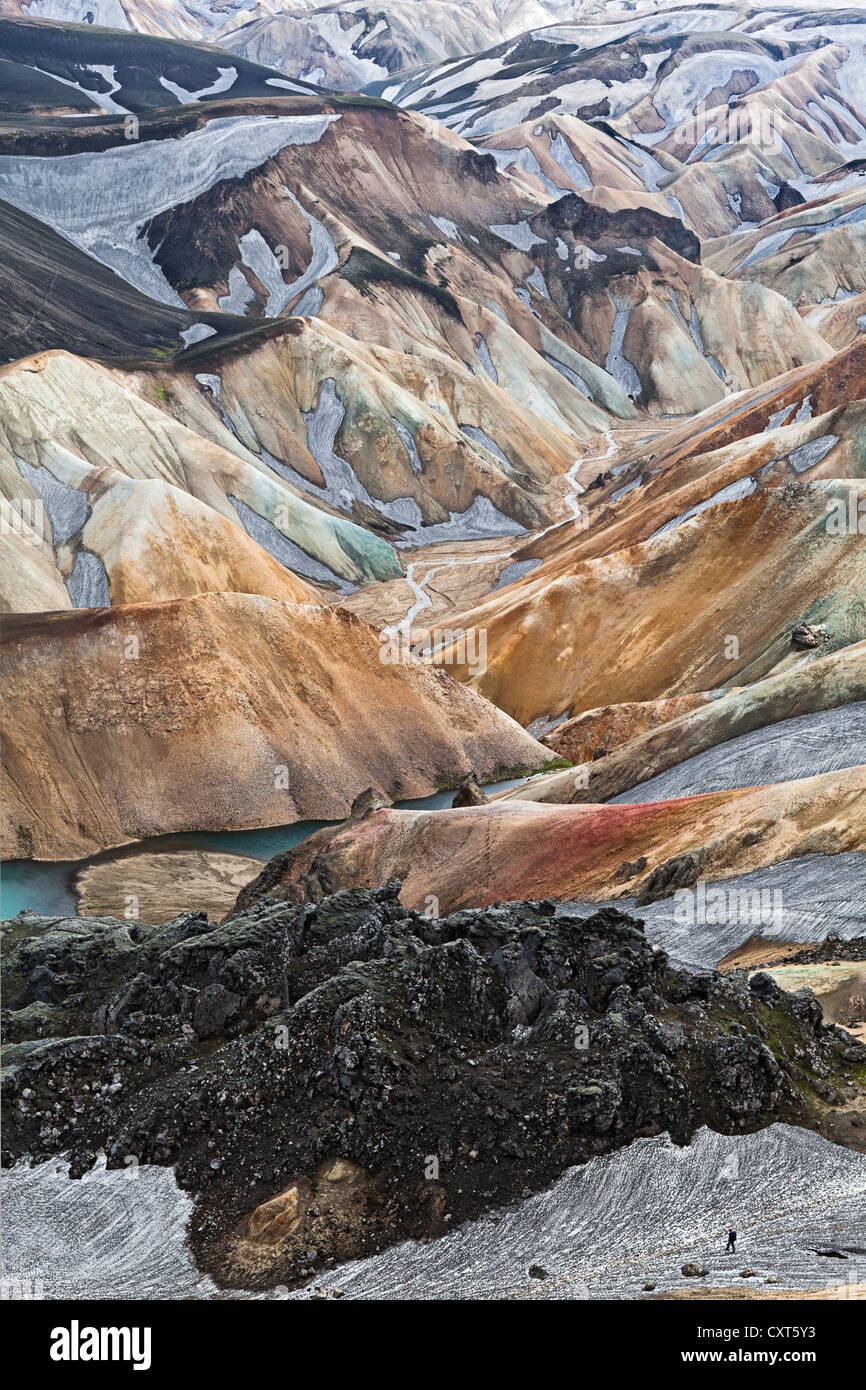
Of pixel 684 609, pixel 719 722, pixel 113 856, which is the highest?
pixel 684 609

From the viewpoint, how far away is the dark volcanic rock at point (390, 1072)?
1677 centimetres

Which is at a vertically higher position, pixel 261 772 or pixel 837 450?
pixel 837 450

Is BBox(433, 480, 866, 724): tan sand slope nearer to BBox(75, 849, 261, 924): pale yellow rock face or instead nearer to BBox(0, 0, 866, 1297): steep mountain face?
BBox(0, 0, 866, 1297): steep mountain face

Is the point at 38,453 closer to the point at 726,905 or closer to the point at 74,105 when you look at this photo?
the point at 726,905

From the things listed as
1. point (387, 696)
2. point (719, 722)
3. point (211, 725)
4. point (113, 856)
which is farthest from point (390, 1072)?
point (387, 696)

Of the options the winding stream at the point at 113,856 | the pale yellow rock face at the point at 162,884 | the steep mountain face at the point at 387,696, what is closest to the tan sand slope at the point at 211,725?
the steep mountain face at the point at 387,696

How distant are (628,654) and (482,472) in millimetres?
48357

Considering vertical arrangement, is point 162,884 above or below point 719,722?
below

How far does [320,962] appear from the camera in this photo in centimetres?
2312

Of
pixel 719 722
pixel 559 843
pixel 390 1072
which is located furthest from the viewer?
pixel 719 722

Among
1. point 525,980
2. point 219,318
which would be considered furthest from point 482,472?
point 525,980

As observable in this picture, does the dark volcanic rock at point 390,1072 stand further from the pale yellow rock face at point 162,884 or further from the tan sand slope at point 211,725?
the tan sand slope at point 211,725

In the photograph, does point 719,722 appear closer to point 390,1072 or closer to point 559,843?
point 559,843

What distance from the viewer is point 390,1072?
60.0 feet
